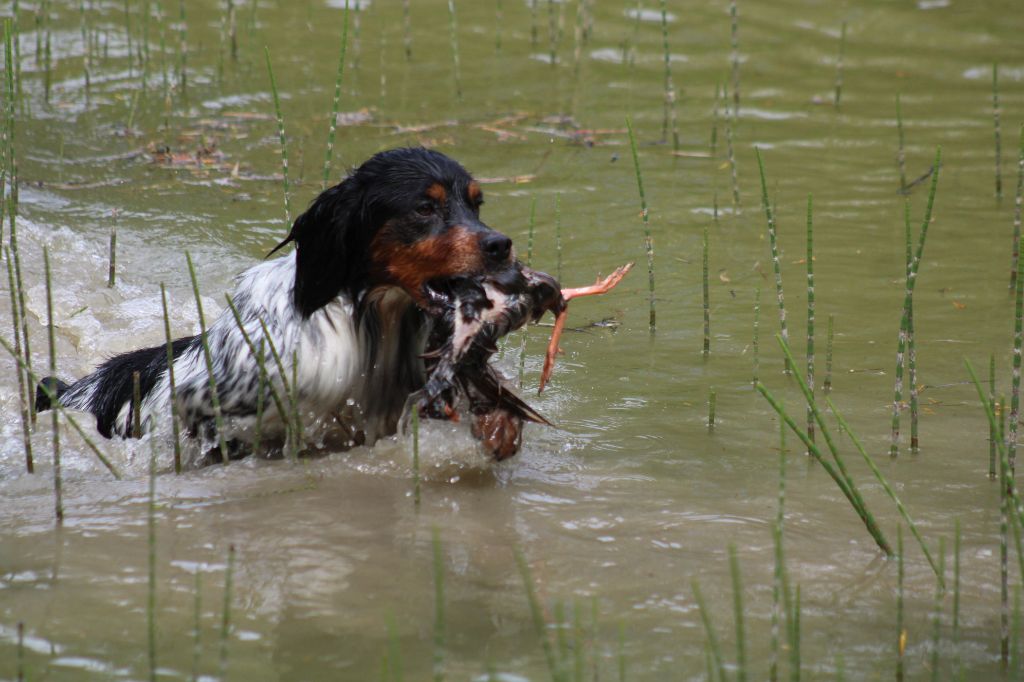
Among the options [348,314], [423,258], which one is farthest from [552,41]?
[423,258]

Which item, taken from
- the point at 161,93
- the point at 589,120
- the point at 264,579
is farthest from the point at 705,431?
the point at 161,93

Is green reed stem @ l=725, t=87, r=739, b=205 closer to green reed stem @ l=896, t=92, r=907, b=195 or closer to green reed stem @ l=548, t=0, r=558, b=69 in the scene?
green reed stem @ l=896, t=92, r=907, b=195

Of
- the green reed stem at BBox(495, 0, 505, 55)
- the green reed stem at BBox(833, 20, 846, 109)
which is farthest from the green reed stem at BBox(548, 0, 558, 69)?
the green reed stem at BBox(833, 20, 846, 109)

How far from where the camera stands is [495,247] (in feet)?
13.4

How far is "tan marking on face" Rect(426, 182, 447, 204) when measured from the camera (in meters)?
4.20

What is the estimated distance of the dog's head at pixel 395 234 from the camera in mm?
4133

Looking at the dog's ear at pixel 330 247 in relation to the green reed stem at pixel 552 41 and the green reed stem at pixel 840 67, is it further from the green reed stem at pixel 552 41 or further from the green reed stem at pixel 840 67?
the green reed stem at pixel 552 41

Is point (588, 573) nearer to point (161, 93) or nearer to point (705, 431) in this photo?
point (705, 431)

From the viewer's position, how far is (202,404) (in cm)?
454

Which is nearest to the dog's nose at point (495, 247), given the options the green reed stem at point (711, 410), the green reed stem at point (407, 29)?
the green reed stem at point (711, 410)

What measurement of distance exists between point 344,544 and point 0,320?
123 inches

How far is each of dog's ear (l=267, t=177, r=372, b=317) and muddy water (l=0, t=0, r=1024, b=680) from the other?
0.59 m

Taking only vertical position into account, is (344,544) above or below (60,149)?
below

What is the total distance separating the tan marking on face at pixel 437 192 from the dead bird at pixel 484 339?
268 mm
